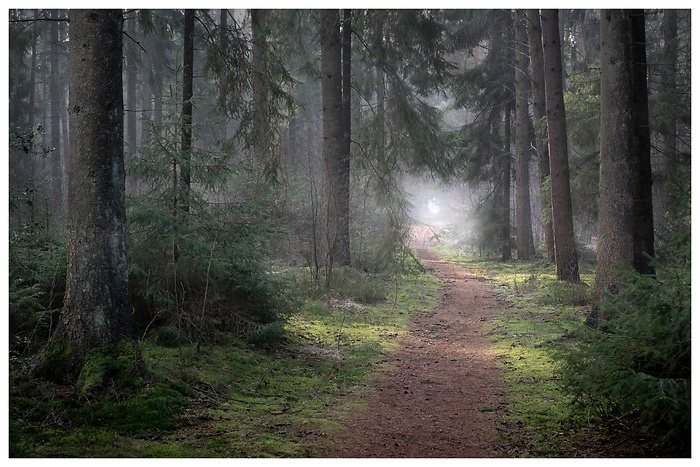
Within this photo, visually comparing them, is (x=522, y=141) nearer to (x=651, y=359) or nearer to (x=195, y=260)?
(x=195, y=260)

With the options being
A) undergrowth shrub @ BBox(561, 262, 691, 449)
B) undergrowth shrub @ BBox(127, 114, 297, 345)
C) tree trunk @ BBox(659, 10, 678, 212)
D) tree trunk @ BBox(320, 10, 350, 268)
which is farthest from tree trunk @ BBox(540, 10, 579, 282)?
undergrowth shrub @ BBox(561, 262, 691, 449)

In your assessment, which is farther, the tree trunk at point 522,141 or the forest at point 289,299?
the tree trunk at point 522,141

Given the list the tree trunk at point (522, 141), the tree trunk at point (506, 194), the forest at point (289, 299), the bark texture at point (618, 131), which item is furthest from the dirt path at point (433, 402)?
the tree trunk at point (506, 194)

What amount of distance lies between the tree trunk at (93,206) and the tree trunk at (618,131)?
6.57 meters

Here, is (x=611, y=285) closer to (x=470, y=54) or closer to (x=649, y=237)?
(x=649, y=237)

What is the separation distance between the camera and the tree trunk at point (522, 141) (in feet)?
65.3

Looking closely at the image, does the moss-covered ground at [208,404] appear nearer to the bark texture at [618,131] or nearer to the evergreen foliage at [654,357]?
the evergreen foliage at [654,357]

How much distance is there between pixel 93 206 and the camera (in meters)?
5.63

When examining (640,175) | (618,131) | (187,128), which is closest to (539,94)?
(618,131)

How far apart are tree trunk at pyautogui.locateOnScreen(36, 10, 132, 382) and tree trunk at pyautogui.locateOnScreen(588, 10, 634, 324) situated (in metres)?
6.57

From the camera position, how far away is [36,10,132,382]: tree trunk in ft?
18.3

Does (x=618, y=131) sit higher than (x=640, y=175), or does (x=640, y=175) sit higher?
(x=618, y=131)

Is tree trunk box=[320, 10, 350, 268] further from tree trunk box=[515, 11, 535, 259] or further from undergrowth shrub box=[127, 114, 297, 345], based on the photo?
tree trunk box=[515, 11, 535, 259]

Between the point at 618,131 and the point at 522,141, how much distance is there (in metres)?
12.6
